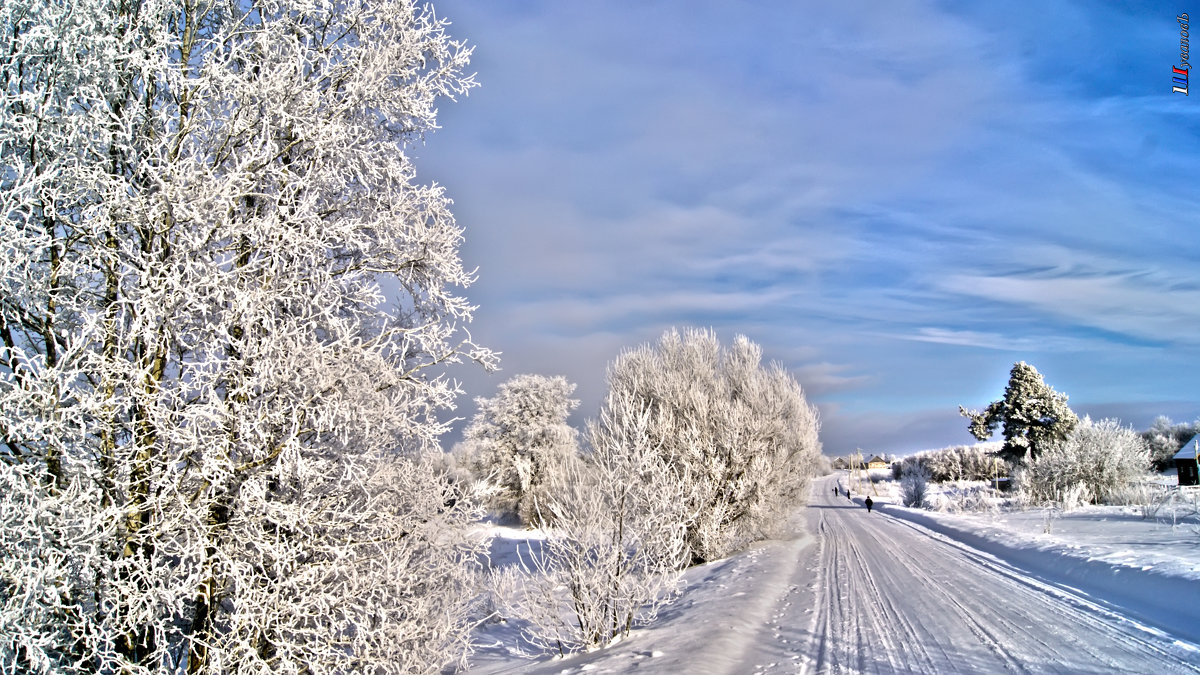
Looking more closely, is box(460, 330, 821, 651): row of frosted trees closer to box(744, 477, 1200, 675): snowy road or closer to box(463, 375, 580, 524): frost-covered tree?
box(463, 375, 580, 524): frost-covered tree

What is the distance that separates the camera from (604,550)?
30.2 ft

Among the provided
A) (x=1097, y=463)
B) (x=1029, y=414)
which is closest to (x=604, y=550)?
(x=1097, y=463)

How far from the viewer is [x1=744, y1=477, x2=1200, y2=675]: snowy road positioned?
6.91 metres

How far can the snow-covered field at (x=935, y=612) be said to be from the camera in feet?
23.8

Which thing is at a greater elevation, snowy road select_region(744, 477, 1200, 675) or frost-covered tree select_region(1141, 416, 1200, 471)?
frost-covered tree select_region(1141, 416, 1200, 471)

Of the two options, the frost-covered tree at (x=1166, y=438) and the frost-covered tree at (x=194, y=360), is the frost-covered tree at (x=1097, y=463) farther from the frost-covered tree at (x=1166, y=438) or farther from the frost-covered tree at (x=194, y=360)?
the frost-covered tree at (x=194, y=360)

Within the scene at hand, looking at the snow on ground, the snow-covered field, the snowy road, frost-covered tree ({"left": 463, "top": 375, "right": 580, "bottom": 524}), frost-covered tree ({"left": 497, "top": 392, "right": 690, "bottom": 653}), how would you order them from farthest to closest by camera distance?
frost-covered tree ({"left": 463, "top": 375, "right": 580, "bottom": 524}) < the snow on ground < frost-covered tree ({"left": 497, "top": 392, "right": 690, "bottom": 653}) < the snow-covered field < the snowy road

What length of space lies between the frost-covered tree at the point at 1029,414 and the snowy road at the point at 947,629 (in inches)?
1374

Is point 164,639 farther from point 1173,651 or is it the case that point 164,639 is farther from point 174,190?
point 1173,651

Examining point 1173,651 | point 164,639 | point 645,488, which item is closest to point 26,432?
point 164,639

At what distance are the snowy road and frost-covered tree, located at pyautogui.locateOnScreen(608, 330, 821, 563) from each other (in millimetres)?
5052

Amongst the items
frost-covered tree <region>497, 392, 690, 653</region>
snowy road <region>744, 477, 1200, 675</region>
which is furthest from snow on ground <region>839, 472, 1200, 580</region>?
frost-covered tree <region>497, 392, 690, 653</region>

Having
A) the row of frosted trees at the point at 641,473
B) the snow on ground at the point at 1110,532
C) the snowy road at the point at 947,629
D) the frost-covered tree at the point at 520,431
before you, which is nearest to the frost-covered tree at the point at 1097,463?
the snow on ground at the point at 1110,532

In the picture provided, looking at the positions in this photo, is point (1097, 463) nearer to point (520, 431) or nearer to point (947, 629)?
point (947, 629)
